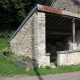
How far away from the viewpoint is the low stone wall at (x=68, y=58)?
1051cm

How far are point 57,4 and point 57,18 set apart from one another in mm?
7622

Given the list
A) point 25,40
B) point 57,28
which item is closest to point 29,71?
point 25,40

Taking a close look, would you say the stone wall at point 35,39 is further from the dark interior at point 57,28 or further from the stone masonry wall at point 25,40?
the dark interior at point 57,28

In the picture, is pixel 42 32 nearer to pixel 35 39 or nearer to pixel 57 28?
pixel 35 39

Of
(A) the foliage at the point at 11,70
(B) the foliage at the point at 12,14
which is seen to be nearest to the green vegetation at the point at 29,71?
(A) the foliage at the point at 11,70

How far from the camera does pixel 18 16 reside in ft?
64.3

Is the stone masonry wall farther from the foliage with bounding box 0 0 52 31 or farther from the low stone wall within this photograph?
the foliage with bounding box 0 0 52 31

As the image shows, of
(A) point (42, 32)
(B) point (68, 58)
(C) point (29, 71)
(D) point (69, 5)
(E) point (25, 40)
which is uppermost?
(D) point (69, 5)

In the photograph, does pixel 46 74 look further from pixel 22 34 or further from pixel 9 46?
pixel 9 46

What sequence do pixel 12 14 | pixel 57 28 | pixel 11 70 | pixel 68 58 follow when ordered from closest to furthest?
pixel 11 70 < pixel 68 58 < pixel 57 28 < pixel 12 14

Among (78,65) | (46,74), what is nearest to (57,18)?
(78,65)

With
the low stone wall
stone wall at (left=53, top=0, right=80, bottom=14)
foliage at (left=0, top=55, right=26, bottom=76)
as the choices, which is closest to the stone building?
the low stone wall

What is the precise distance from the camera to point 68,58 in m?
10.9

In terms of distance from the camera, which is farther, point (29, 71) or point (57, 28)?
point (57, 28)
